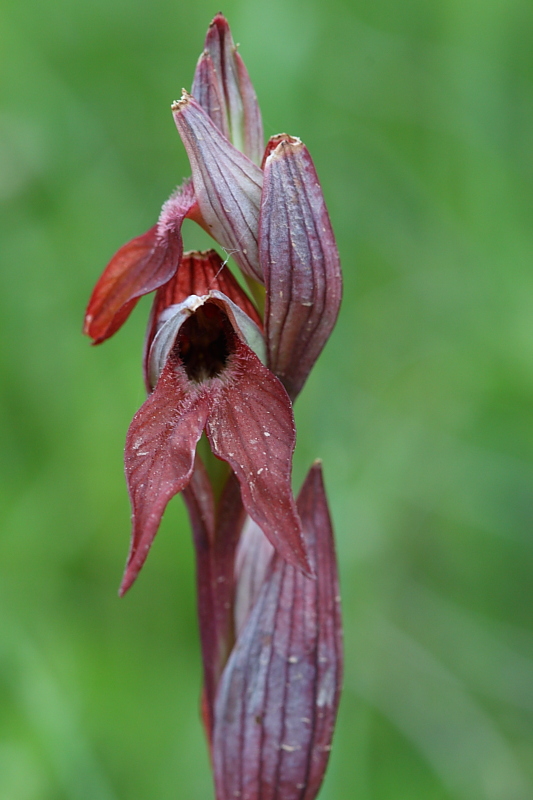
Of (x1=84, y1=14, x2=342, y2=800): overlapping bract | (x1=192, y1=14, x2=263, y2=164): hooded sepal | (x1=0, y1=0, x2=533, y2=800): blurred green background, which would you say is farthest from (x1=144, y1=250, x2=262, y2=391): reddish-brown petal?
(x1=0, y1=0, x2=533, y2=800): blurred green background

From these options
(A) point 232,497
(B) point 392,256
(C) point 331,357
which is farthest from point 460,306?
(A) point 232,497

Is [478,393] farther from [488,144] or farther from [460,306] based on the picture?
[488,144]

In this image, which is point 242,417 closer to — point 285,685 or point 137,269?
point 137,269

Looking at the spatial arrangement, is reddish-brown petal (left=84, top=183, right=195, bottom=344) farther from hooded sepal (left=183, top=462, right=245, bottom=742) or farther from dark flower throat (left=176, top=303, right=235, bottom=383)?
hooded sepal (left=183, top=462, right=245, bottom=742)

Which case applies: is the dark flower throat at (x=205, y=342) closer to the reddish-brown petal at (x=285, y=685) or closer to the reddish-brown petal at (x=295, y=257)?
the reddish-brown petal at (x=295, y=257)

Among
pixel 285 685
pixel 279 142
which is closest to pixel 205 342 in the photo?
pixel 279 142

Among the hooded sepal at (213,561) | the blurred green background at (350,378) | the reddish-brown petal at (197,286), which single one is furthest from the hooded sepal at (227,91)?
the blurred green background at (350,378)
